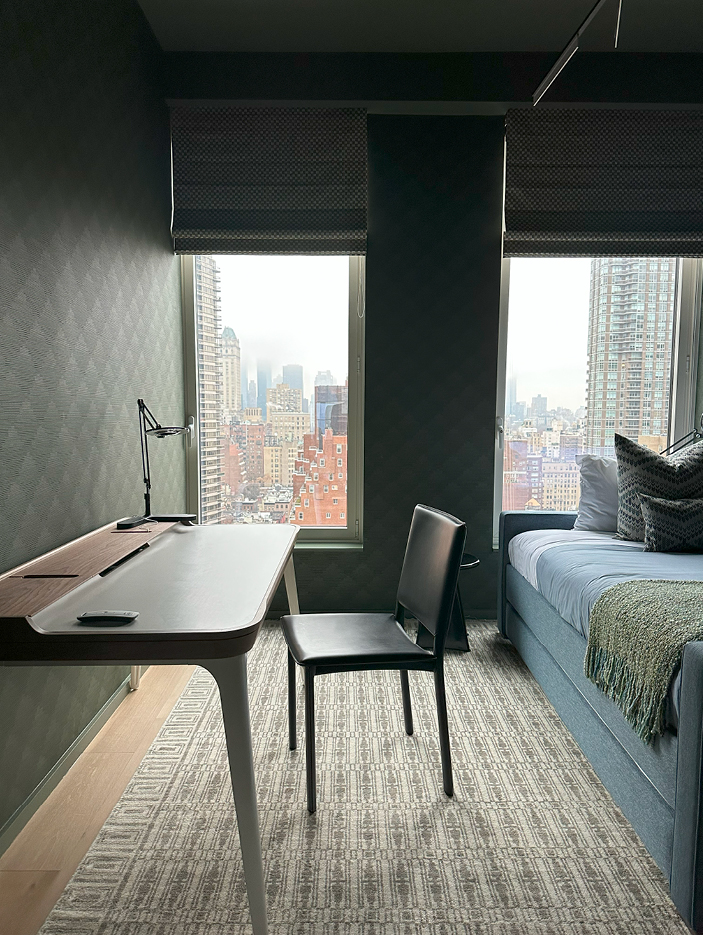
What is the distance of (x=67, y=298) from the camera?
2.21 meters

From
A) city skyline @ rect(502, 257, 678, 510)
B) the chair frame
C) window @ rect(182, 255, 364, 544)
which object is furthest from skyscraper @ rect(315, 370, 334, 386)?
the chair frame

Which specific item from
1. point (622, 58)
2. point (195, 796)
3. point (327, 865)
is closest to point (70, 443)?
point (195, 796)

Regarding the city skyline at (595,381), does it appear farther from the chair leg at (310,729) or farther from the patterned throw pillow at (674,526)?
the chair leg at (310,729)

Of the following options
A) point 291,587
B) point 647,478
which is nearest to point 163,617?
point 291,587

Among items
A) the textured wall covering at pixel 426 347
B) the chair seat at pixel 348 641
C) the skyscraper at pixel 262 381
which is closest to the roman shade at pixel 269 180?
the textured wall covering at pixel 426 347

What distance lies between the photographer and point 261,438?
3863 mm

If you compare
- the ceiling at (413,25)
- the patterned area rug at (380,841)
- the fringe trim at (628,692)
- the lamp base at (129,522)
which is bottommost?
the patterned area rug at (380,841)

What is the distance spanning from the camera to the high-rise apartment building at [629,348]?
379cm

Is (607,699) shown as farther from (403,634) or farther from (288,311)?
(288,311)

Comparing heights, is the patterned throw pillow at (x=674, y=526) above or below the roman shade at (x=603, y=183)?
below

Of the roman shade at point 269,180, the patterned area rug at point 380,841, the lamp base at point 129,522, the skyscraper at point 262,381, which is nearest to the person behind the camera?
the patterned area rug at point 380,841

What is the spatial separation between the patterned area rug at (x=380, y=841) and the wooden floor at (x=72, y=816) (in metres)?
0.05

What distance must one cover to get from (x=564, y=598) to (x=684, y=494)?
0.94 m

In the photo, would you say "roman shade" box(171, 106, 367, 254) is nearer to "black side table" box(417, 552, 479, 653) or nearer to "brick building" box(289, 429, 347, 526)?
"brick building" box(289, 429, 347, 526)
